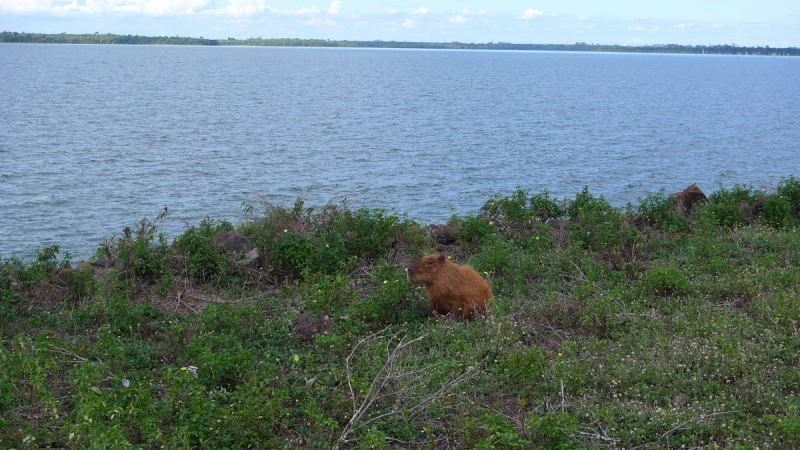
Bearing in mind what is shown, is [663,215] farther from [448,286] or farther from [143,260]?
[143,260]

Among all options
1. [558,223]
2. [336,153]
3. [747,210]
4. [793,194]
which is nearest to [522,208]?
[558,223]

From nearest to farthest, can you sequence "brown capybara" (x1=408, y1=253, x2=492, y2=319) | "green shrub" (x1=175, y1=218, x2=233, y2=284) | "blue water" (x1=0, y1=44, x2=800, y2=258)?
"brown capybara" (x1=408, y1=253, x2=492, y2=319), "green shrub" (x1=175, y1=218, x2=233, y2=284), "blue water" (x1=0, y1=44, x2=800, y2=258)

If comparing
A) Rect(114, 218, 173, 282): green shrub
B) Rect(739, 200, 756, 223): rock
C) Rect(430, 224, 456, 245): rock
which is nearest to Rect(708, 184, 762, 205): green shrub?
Rect(739, 200, 756, 223): rock

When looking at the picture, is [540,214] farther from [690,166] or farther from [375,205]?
[690,166]

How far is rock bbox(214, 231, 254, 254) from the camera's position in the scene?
1064 centimetres

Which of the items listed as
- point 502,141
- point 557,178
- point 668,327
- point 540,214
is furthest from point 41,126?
point 668,327

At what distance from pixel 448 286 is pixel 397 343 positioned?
1.04 metres

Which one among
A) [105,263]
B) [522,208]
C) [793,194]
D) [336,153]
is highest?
[793,194]

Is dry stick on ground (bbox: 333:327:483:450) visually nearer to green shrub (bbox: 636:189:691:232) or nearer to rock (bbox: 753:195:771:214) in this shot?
green shrub (bbox: 636:189:691:232)

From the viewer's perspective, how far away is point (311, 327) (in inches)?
299

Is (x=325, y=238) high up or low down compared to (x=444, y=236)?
up

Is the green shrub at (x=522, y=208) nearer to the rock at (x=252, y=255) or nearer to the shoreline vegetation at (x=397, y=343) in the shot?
the shoreline vegetation at (x=397, y=343)

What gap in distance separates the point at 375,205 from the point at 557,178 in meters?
9.16

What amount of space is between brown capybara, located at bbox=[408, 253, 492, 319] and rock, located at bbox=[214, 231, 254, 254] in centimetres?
392
